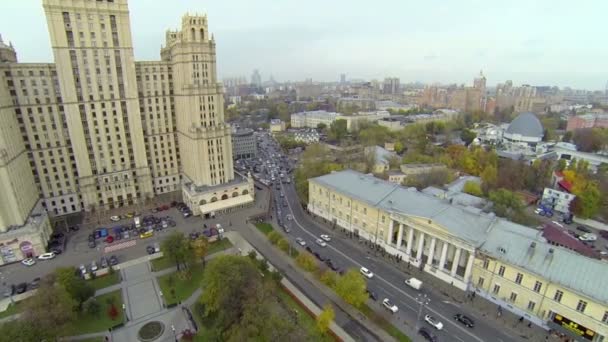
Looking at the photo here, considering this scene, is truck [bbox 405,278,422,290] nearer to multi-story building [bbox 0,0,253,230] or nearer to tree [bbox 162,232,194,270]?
tree [bbox 162,232,194,270]

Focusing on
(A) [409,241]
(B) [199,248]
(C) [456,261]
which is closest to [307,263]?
(B) [199,248]

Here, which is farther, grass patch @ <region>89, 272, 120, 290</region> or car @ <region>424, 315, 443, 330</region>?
grass patch @ <region>89, 272, 120, 290</region>

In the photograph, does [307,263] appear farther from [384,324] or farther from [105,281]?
[105,281]

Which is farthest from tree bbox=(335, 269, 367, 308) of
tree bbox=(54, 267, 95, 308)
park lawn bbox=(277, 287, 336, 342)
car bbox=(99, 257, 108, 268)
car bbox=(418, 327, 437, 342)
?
car bbox=(99, 257, 108, 268)

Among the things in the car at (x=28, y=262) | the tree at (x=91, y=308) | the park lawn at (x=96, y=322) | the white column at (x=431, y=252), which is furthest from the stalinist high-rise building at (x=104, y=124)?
the white column at (x=431, y=252)

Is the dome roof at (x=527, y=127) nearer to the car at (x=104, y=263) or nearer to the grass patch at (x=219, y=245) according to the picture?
the grass patch at (x=219, y=245)

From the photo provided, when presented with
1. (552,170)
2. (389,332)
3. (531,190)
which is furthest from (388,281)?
(552,170)

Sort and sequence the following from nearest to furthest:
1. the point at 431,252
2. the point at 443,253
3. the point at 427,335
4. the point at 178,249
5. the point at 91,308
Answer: the point at 427,335, the point at 91,308, the point at 178,249, the point at 443,253, the point at 431,252
